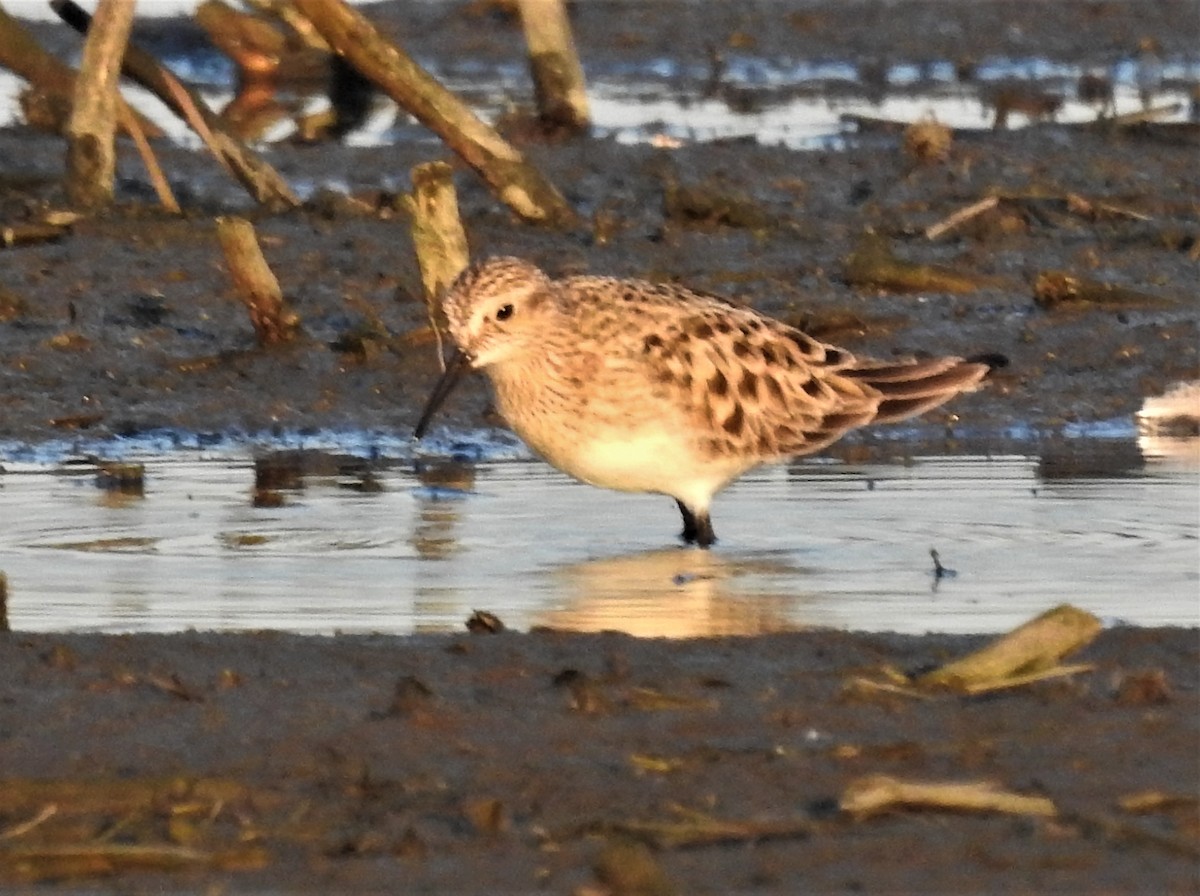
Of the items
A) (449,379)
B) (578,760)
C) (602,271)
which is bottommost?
(578,760)

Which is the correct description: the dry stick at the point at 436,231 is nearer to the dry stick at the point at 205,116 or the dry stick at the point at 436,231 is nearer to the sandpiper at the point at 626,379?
the sandpiper at the point at 626,379

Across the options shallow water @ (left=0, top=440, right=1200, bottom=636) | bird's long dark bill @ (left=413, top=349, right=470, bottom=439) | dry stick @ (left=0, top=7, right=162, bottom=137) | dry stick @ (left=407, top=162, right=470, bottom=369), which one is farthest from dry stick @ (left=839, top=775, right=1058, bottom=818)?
dry stick @ (left=0, top=7, right=162, bottom=137)

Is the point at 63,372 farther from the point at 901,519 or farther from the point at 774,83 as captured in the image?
the point at 774,83

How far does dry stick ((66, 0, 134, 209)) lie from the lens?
1132cm

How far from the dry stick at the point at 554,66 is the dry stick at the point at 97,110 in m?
2.93

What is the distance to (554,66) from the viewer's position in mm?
15023

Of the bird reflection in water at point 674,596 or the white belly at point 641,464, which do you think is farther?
the white belly at point 641,464

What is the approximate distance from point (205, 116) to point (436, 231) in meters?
2.68

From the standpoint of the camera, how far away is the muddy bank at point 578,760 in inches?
171

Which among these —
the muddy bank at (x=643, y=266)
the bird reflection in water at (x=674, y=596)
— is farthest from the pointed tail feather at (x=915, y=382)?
the bird reflection in water at (x=674, y=596)

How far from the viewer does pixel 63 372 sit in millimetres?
10414

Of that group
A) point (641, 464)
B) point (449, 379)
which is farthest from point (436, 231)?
point (641, 464)

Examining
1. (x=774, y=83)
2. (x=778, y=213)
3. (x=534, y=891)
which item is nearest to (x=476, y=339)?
(x=534, y=891)

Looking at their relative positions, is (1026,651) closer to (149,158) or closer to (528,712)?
(528,712)
